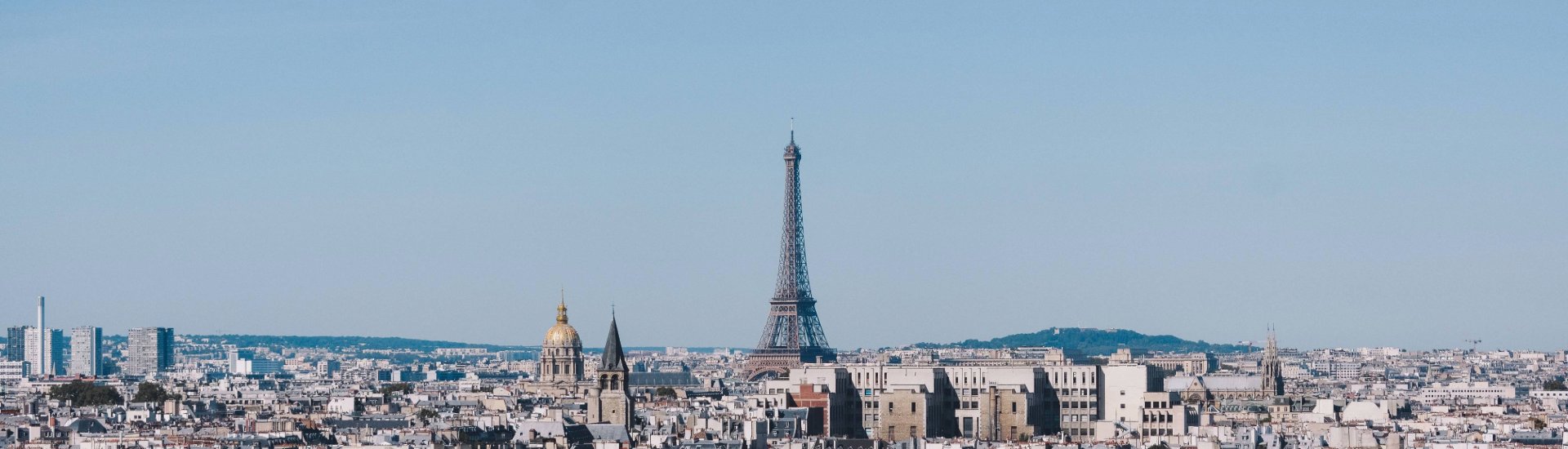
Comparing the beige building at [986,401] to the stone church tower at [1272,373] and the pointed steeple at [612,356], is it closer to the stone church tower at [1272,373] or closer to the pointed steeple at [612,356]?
the pointed steeple at [612,356]

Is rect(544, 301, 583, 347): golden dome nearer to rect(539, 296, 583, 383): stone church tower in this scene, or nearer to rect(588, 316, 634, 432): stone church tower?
rect(539, 296, 583, 383): stone church tower

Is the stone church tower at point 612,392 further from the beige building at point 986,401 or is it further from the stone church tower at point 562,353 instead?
the stone church tower at point 562,353

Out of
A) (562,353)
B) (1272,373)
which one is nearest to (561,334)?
(562,353)

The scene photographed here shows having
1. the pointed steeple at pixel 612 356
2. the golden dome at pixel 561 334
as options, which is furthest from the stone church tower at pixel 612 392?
the golden dome at pixel 561 334

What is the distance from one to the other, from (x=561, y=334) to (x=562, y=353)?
47.4 inches

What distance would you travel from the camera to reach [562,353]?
157125mm

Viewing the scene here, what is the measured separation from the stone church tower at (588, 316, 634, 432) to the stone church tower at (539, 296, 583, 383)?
42.2 meters

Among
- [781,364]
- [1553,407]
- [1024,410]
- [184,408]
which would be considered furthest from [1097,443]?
[781,364]

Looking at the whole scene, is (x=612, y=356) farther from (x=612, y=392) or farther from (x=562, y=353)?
(x=562, y=353)

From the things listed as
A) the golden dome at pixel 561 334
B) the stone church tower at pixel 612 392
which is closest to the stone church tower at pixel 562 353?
the golden dome at pixel 561 334

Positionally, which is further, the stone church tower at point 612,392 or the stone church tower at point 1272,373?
the stone church tower at point 1272,373

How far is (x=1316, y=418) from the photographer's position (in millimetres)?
119625

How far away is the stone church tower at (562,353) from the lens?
15625 cm

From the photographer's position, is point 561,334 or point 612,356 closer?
point 612,356
